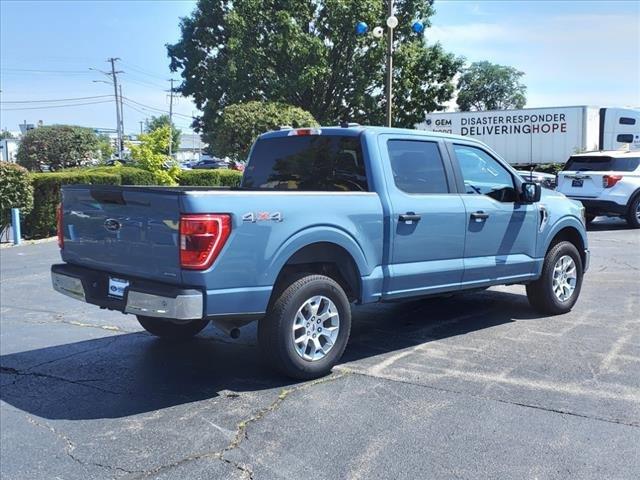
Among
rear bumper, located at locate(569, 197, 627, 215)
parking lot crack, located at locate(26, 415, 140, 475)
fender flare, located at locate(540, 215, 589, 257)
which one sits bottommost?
parking lot crack, located at locate(26, 415, 140, 475)

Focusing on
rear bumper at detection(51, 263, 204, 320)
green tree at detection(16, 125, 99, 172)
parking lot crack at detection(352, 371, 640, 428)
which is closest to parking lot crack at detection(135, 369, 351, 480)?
parking lot crack at detection(352, 371, 640, 428)

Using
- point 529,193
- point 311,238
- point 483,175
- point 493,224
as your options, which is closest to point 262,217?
point 311,238

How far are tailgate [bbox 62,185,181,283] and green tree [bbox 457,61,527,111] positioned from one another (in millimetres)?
75988

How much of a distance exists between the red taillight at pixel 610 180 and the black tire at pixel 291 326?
11.8m

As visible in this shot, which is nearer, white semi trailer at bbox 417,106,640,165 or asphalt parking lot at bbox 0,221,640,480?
asphalt parking lot at bbox 0,221,640,480

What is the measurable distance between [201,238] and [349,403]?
1528mm

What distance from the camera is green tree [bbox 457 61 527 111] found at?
254 feet

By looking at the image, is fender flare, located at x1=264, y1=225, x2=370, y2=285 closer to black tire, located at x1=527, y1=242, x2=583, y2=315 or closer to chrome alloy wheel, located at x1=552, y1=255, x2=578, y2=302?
black tire, located at x1=527, y1=242, x2=583, y2=315

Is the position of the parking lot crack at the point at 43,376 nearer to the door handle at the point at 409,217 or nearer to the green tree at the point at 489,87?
the door handle at the point at 409,217

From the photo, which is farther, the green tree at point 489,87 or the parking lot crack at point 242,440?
the green tree at point 489,87

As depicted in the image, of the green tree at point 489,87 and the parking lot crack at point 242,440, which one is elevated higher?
the green tree at point 489,87

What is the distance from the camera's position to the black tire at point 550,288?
22.2 feet

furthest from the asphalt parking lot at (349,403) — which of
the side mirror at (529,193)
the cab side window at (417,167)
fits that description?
the cab side window at (417,167)

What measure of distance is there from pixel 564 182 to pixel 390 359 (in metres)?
11.4
